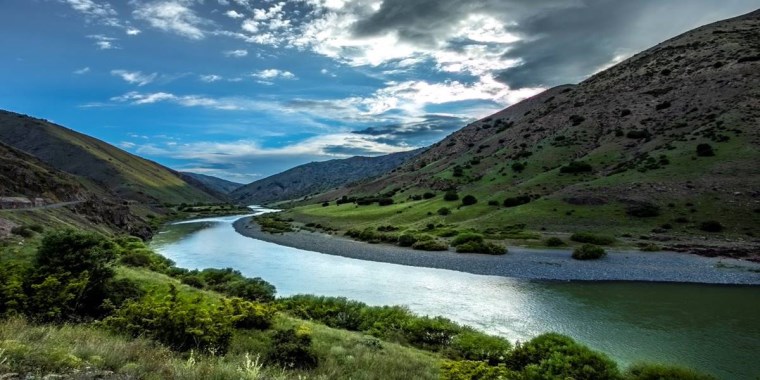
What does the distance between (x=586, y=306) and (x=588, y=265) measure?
585 inches

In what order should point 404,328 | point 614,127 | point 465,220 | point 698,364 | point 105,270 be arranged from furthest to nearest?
point 614,127 < point 465,220 < point 404,328 < point 105,270 < point 698,364

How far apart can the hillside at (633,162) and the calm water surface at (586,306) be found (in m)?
21.4

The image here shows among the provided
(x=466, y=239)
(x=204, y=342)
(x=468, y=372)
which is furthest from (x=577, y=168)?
(x=204, y=342)

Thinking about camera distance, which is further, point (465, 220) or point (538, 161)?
point (538, 161)

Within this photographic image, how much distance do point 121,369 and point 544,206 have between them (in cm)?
6944

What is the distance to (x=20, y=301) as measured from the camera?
15156 mm

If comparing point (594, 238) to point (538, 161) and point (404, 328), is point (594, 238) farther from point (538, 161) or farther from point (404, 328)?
point (538, 161)

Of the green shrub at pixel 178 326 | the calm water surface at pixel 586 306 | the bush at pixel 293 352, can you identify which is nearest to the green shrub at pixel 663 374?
the calm water surface at pixel 586 306

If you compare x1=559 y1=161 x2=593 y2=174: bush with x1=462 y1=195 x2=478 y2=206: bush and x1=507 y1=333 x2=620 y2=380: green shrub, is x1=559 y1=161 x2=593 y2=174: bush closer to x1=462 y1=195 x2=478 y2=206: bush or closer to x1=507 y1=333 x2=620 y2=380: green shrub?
x1=462 y1=195 x2=478 y2=206: bush

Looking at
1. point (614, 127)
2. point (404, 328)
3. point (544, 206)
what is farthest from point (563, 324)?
point (614, 127)

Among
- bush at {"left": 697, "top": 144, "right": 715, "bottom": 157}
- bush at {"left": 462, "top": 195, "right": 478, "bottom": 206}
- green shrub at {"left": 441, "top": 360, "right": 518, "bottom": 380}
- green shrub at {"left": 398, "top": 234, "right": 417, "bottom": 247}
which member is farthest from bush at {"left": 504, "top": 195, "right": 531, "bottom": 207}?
green shrub at {"left": 441, "top": 360, "right": 518, "bottom": 380}

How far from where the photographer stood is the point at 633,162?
253 ft

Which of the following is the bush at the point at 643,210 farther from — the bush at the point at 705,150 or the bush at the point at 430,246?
the bush at the point at 430,246

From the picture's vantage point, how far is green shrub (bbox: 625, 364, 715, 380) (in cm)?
1424
